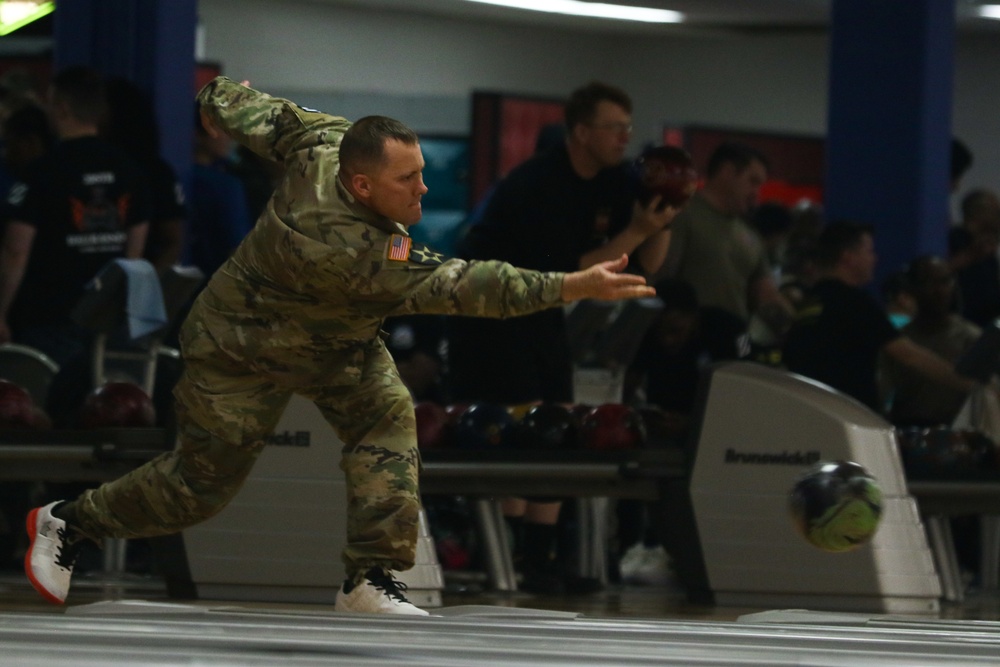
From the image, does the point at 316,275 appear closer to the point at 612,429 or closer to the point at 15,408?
the point at 612,429

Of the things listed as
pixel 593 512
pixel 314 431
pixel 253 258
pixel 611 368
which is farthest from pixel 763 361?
pixel 253 258

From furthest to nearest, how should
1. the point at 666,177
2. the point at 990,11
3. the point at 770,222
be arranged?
the point at 990,11 < the point at 770,222 < the point at 666,177

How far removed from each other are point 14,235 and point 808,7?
27.2 ft

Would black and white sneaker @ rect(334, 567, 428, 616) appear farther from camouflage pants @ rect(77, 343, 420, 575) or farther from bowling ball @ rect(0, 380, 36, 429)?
bowling ball @ rect(0, 380, 36, 429)

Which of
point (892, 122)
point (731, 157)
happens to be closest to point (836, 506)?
point (731, 157)

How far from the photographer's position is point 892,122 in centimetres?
832

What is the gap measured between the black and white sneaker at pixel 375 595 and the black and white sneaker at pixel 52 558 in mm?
681

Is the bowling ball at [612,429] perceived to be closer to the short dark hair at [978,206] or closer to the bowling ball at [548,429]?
the bowling ball at [548,429]

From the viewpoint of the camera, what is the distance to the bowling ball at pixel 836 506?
13.9ft

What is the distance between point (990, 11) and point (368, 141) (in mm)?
10458

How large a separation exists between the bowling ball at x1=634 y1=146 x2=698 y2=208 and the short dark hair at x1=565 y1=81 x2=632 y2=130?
286mm

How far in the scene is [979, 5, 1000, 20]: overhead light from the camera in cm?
1311

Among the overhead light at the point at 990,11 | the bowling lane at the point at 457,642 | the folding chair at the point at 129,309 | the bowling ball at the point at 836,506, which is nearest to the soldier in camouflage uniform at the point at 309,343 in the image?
the bowling lane at the point at 457,642

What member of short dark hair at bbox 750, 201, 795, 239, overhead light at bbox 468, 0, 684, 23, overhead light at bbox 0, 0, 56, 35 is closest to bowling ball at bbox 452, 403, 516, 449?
overhead light at bbox 0, 0, 56, 35
